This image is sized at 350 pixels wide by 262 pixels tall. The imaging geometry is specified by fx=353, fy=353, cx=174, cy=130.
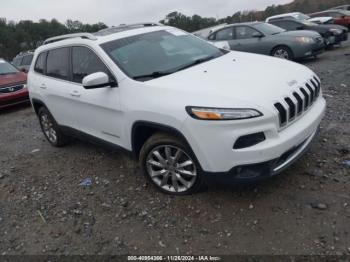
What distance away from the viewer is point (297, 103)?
334cm

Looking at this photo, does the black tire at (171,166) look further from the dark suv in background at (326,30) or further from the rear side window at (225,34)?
the dark suv in background at (326,30)

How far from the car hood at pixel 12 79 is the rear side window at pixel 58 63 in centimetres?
518

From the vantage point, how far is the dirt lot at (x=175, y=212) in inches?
121

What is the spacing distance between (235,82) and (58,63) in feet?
9.39

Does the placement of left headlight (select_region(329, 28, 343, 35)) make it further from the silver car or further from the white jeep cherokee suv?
the white jeep cherokee suv

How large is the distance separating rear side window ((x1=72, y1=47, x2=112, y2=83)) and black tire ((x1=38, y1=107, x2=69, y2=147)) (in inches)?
46.8

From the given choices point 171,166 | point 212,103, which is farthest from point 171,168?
point 212,103

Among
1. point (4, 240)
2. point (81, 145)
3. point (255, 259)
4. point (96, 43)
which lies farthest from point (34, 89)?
point (255, 259)

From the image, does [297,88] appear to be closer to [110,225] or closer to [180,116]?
[180,116]

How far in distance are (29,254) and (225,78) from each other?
2.52m

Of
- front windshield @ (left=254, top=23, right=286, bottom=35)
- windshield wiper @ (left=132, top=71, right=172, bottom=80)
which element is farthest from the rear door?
front windshield @ (left=254, top=23, right=286, bottom=35)

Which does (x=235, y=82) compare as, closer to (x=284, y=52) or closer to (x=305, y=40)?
(x=284, y=52)

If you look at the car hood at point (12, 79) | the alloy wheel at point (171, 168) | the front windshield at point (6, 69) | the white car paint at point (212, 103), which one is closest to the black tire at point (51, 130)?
the white car paint at point (212, 103)

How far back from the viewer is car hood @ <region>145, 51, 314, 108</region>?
3105 mm
